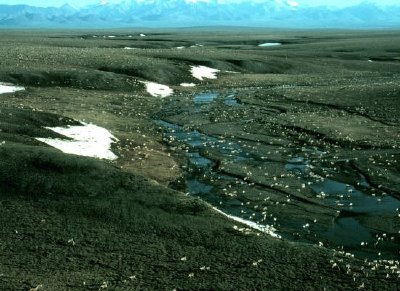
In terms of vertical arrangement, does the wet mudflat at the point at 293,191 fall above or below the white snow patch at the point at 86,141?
below

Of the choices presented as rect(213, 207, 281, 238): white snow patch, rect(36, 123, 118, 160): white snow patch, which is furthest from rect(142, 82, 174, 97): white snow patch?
rect(213, 207, 281, 238): white snow patch

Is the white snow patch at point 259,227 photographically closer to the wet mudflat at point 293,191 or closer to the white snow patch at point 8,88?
the wet mudflat at point 293,191

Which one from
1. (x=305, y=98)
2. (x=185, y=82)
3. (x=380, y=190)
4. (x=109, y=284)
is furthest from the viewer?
(x=185, y=82)

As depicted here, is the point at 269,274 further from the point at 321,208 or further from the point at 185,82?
the point at 185,82

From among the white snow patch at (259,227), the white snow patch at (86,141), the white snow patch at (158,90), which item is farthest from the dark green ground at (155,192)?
the white snow patch at (158,90)

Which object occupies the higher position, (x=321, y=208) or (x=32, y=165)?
(x=32, y=165)

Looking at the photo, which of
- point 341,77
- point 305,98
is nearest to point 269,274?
point 305,98
